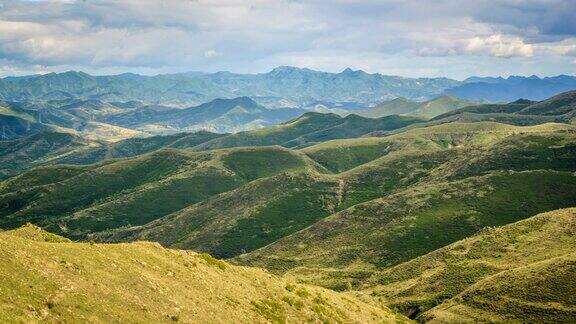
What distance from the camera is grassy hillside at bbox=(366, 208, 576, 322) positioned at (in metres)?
89.2

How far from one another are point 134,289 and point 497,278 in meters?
81.7

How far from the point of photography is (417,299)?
4345 inches

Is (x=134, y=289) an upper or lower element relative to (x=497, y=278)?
upper

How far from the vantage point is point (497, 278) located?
331 ft

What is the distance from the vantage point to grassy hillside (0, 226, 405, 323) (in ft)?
114

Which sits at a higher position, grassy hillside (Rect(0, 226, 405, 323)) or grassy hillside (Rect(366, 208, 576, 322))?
grassy hillside (Rect(0, 226, 405, 323))

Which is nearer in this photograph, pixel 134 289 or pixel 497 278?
pixel 134 289

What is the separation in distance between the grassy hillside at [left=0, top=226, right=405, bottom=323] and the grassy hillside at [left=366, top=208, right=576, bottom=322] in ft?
144

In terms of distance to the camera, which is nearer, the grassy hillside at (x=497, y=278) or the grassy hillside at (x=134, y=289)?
the grassy hillside at (x=134, y=289)

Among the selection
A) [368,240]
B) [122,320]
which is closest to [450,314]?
[122,320]

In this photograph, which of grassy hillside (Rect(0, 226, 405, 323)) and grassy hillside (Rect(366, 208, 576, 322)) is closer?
grassy hillside (Rect(0, 226, 405, 323))

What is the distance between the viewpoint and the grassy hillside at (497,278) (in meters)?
89.2

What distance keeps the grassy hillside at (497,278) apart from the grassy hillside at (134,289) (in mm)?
43864

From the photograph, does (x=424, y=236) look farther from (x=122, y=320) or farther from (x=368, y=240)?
(x=122, y=320)
